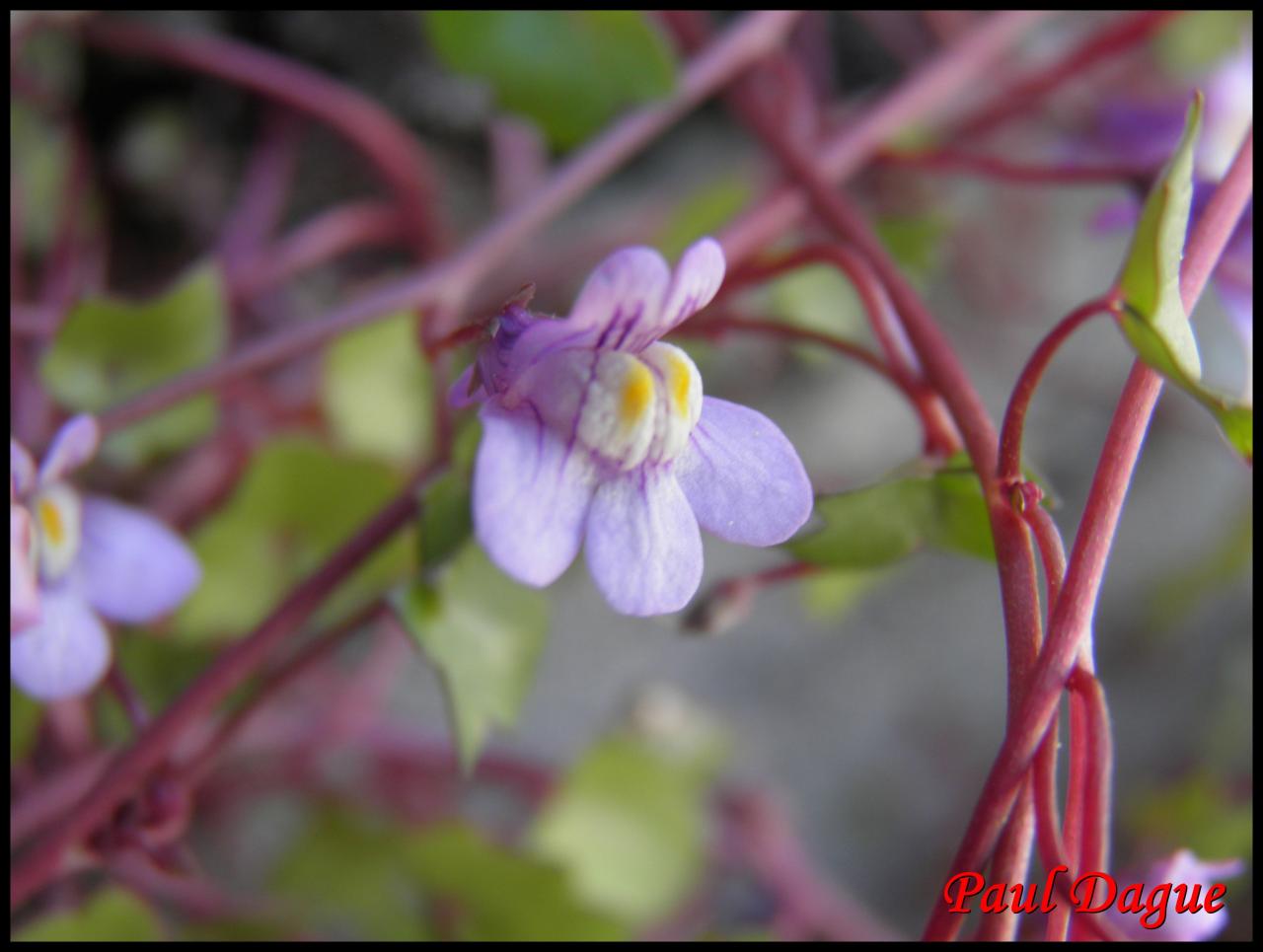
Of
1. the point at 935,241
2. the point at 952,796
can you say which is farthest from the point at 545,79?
the point at 952,796

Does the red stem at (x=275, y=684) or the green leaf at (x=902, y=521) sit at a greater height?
the green leaf at (x=902, y=521)

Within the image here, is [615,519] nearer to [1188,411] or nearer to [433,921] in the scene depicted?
[433,921]

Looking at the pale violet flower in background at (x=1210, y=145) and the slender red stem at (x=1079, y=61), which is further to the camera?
the slender red stem at (x=1079, y=61)

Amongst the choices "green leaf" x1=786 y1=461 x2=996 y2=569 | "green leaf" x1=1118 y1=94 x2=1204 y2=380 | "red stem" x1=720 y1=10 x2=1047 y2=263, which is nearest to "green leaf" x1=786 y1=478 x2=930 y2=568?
"green leaf" x1=786 y1=461 x2=996 y2=569

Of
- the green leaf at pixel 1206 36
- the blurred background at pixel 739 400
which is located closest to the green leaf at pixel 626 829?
the blurred background at pixel 739 400

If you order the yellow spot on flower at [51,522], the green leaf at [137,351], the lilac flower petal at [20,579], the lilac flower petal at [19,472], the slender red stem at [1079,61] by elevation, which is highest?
the slender red stem at [1079,61]

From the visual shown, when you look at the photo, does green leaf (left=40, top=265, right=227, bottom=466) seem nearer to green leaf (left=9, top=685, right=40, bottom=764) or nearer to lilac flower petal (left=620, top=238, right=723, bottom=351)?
green leaf (left=9, top=685, right=40, bottom=764)

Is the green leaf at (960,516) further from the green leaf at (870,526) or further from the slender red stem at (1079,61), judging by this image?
the slender red stem at (1079,61)

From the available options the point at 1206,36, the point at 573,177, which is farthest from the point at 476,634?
the point at 1206,36
